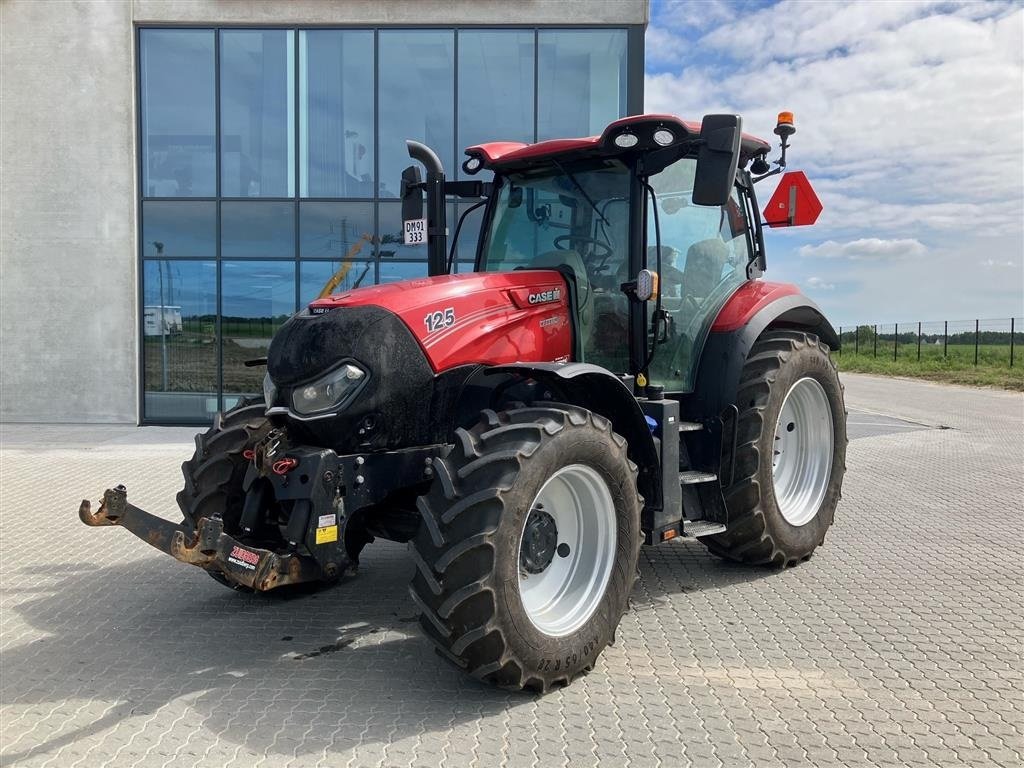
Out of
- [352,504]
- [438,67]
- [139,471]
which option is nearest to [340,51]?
[438,67]

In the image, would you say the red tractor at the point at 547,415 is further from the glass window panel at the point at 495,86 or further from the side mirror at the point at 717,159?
the glass window panel at the point at 495,86

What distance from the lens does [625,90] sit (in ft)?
42.3

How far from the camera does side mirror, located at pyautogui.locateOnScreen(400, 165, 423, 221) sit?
204 inches

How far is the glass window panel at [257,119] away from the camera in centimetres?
1311

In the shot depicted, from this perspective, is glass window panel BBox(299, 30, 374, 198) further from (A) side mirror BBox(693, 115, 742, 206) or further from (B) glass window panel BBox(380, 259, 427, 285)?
(A) side mirror BBox(693, 115, 742, 206)

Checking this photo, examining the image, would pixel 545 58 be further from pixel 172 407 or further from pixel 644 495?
pixel 644 495

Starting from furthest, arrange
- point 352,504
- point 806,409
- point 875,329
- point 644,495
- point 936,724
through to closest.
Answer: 1. point 875,329
2. point 806,409
3. point 644,495
4. point 352,504
5. point 936,724

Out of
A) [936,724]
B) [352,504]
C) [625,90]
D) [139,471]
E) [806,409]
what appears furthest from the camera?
[625,90]

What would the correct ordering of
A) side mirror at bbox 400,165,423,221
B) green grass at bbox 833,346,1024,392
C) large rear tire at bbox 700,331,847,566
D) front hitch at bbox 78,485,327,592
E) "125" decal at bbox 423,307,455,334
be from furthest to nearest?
green grass at bbox 833,346,1024,392, side mirror at bbox 400,165,423,221, large rear tire at bbox 700,331,847,566, "125" decal at bbox 423,307,455,334, front hitch at bbox 78,485,327,592

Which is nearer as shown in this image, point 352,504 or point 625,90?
point 352,504

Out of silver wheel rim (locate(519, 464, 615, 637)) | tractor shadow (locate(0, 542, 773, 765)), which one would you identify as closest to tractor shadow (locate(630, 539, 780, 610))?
tractor shadow (locate(0, 542, 773, 765))

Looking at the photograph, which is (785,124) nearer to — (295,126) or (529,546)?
(529,546)

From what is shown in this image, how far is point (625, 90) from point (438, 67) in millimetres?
2876

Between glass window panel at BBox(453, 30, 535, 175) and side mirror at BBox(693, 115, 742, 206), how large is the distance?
30.3ft
